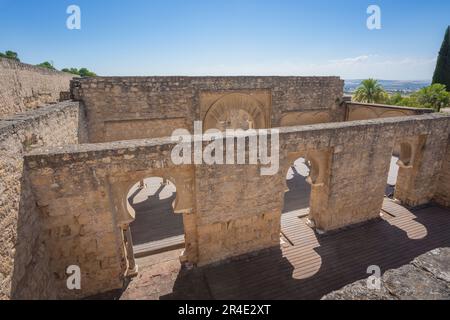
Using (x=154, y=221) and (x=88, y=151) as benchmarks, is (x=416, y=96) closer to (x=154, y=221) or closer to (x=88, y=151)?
(x=154, y=221)

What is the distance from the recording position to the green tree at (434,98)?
18.1 m

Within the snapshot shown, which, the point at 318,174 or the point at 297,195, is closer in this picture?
the point at 318,174

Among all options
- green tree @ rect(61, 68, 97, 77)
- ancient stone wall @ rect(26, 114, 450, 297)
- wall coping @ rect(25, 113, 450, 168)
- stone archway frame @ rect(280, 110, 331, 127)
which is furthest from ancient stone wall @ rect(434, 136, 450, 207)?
green tree @ rect(61, 68, 97, 77)

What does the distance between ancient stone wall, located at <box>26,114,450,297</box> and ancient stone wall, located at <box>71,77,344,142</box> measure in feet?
14.7

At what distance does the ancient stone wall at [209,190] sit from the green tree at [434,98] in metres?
14.0

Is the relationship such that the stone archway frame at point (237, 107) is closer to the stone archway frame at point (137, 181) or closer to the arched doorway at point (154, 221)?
the arched doorway at point (154, 221)

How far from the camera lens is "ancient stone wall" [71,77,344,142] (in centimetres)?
829

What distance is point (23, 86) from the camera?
8.16 meters

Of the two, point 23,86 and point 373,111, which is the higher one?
point 23,86

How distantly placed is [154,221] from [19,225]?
422 cm

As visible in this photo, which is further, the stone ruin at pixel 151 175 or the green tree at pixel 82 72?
the green tree at pixel 82 72

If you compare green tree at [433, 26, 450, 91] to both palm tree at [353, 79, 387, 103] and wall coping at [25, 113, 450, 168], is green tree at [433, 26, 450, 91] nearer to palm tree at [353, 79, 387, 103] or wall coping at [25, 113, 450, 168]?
palm tree at [353, 79, 387, 103]

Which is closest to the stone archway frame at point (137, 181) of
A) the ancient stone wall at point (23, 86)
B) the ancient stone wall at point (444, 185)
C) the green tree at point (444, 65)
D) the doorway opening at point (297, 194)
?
the doorway opening at point (297, 194)

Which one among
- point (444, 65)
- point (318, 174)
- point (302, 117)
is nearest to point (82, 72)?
point (302, 117)
